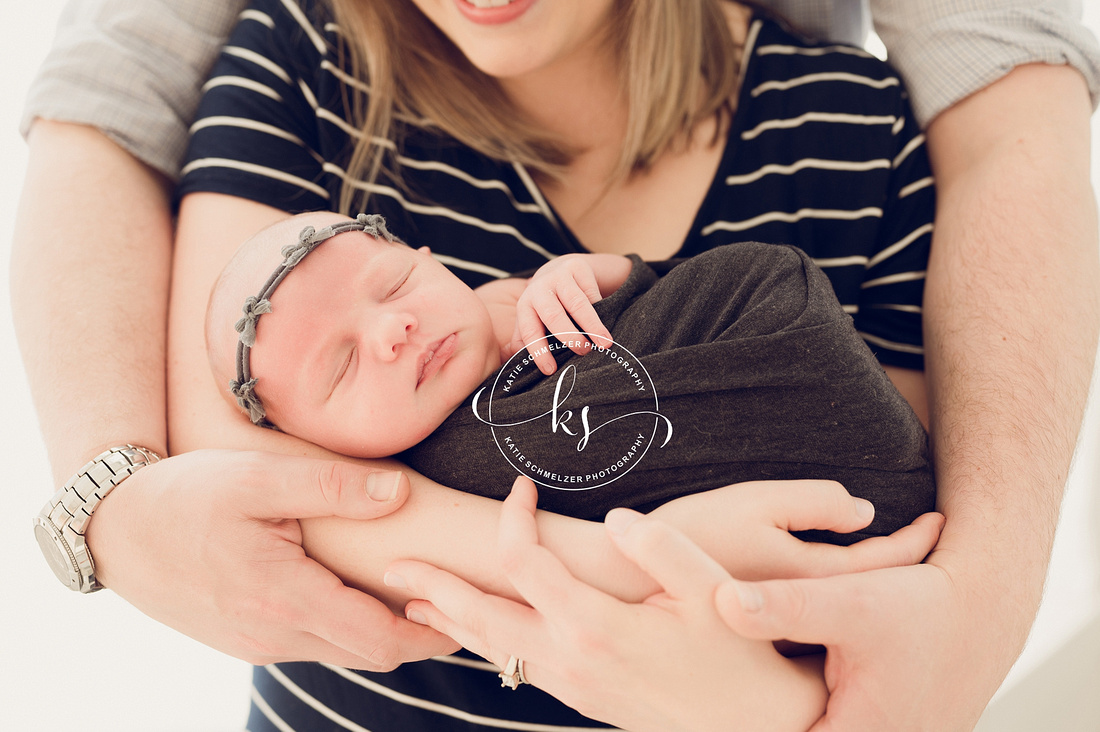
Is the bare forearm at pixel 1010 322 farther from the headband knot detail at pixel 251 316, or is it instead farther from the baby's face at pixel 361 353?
the headband knot detail at pixel 251 316

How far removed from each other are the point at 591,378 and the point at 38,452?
151 cm

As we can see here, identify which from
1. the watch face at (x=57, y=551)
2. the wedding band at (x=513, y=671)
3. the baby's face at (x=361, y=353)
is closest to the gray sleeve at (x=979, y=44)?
the baby's face at (x=361, y=353)

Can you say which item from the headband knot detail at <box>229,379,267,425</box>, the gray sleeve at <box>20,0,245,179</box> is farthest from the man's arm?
the gray sleeve at <box>20,0,245,179</box>

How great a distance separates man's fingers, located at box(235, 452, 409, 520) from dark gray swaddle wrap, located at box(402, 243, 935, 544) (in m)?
0.11

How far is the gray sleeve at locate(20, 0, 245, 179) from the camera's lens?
1218 millimetres

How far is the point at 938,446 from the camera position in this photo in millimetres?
1092

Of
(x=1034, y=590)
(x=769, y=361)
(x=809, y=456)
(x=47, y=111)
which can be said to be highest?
(x=47, y=111)

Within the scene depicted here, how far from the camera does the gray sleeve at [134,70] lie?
4.00ft

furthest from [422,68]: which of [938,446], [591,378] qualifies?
[938,446]

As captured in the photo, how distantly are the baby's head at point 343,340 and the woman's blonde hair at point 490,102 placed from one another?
323 millimetres

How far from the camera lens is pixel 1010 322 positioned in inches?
42.6

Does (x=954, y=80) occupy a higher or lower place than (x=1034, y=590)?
higher

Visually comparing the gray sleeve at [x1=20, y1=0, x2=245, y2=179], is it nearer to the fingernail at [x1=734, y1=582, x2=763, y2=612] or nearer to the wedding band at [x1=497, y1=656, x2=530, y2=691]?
the wedding band at [x1=497, y1=656, x2=530, y2=691]

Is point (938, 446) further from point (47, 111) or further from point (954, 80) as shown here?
point (47, 111)
